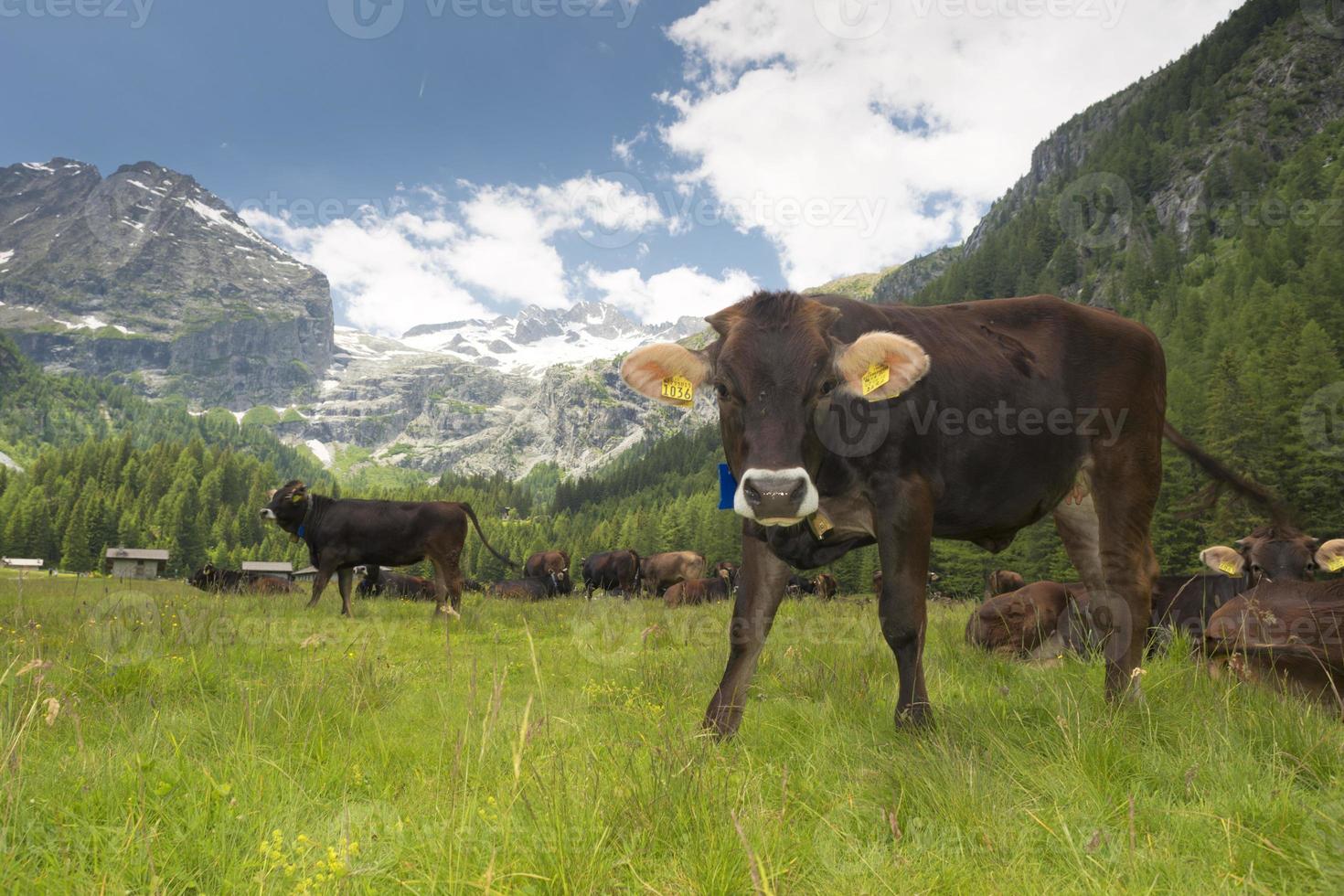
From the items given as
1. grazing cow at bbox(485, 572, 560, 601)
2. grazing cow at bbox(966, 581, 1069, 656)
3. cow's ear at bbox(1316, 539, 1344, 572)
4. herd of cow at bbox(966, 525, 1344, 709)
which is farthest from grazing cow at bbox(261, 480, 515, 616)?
grazing cow at bbox(485, 572, 560, 601)

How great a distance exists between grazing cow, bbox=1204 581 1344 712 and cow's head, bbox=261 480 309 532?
16.3 m

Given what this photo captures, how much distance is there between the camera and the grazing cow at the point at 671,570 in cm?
3638

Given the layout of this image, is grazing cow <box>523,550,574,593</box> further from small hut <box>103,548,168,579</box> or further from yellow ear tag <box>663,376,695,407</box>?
small hut <box>103,548,168,579</box>

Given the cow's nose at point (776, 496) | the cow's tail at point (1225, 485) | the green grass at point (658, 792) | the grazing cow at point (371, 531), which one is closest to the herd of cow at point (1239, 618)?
the cow's tail at point (1225, 485)

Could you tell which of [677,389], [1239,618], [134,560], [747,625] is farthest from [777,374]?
[134,560]

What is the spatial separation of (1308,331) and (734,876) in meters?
66.9

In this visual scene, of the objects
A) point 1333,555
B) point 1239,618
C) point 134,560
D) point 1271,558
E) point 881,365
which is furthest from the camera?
point 134,560

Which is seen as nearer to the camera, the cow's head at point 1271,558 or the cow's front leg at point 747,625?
the cow's front leg at point 747,625

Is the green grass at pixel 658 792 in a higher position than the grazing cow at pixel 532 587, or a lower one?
higher

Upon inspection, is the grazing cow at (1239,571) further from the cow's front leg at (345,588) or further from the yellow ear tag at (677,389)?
the cow's front leg at (345,588)

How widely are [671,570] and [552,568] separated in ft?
28.6

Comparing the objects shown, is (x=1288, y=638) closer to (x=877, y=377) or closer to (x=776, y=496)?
(x=877, y=377)

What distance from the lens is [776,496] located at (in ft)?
11.4

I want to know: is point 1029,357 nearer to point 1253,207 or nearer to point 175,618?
point 175,618
